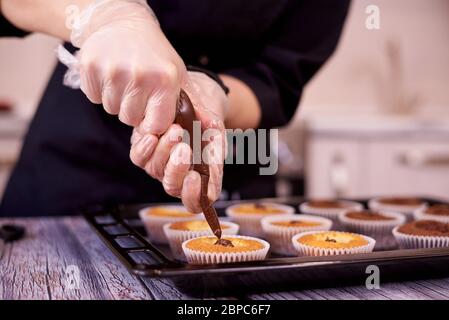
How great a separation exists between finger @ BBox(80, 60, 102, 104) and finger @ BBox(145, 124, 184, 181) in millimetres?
128

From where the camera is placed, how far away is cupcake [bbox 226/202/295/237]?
4.08ft

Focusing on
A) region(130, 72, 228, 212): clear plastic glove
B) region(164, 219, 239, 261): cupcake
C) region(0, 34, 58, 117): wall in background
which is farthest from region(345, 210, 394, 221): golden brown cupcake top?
region(0, 34, 58, 117): wall in background

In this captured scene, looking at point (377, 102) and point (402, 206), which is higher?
point (377, 102)

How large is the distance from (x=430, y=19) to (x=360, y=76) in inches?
23.2

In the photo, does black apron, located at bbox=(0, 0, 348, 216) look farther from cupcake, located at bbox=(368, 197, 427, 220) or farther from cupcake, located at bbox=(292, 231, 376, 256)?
cupcake, located at bbox=(292, 231, 376, 256)

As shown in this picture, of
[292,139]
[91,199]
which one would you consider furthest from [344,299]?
[292,139]

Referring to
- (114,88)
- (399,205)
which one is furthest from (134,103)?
(399,205)

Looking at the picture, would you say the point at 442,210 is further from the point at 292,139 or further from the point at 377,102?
the point at 377,102

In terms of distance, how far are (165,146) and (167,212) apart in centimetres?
42

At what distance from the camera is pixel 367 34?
336 cm

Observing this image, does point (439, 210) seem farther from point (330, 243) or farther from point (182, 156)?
point (182, 156)

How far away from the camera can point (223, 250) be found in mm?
894
